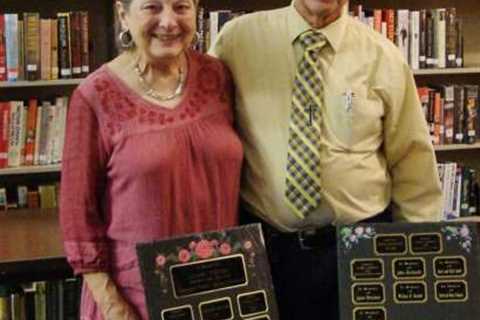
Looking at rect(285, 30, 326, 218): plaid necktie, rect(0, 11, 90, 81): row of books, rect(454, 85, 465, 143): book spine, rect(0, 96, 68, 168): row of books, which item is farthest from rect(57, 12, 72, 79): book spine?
rect(454, 85, 465, 143): book spine

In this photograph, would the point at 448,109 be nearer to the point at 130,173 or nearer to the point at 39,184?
the point at 39,184

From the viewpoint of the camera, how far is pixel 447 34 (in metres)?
3.63

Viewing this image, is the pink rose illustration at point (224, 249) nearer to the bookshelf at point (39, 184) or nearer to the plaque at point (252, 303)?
the plaque at point (252, 303)

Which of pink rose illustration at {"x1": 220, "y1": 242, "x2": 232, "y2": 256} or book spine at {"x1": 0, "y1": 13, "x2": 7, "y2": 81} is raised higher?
book spine at {"x1": 0, "y1": 13, "x2": 7, "y2": 81}

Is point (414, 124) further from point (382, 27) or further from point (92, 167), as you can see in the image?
point (382, 27)

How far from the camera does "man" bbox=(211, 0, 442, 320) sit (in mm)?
1682

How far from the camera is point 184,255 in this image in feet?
4.74

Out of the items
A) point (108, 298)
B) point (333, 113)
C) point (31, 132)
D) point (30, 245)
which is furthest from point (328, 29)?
point (31, 132)

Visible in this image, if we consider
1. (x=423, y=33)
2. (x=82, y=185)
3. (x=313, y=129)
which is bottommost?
(x=82, y=185)

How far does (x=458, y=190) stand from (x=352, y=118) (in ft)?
7.55

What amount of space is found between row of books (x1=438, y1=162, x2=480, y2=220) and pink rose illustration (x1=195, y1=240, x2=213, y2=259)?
8.31 ft

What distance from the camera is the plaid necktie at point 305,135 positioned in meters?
1.66

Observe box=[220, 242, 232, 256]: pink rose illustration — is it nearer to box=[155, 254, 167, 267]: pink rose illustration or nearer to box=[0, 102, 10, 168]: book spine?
box=[155, 254, 167, 267]: pink rose illustration

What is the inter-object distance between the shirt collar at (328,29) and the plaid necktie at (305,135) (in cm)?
2
